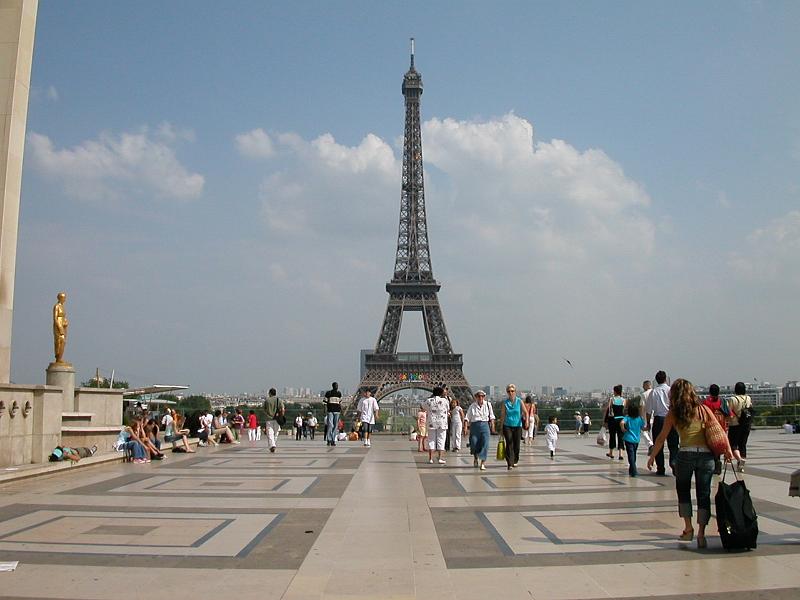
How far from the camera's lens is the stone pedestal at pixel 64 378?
62.8ft

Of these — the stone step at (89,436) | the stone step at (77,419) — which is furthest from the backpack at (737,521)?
the stone step at (77,419)

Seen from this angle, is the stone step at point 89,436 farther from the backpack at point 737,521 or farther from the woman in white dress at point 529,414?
the backpack at point 737,521

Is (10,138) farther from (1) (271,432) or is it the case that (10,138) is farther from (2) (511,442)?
(2) (511,442)

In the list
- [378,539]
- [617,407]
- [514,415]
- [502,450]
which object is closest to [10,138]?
[514,415]

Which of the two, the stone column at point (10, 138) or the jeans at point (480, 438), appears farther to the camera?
the stone column at point (10, 138)

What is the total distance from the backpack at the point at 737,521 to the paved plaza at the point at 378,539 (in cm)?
16

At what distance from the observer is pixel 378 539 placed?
25.8ft

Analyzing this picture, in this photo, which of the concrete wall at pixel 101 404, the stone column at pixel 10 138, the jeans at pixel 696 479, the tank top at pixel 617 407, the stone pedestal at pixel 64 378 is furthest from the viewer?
the concrete wall at pixel 101 404

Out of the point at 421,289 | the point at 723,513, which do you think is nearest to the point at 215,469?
the point at 723,513

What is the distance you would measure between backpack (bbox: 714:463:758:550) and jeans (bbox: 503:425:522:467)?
8.22m

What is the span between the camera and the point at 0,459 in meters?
14.1

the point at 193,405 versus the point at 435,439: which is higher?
the point at 193,405

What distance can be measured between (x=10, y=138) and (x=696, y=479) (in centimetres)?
1558

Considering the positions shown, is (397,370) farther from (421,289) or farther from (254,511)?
(254,511)
